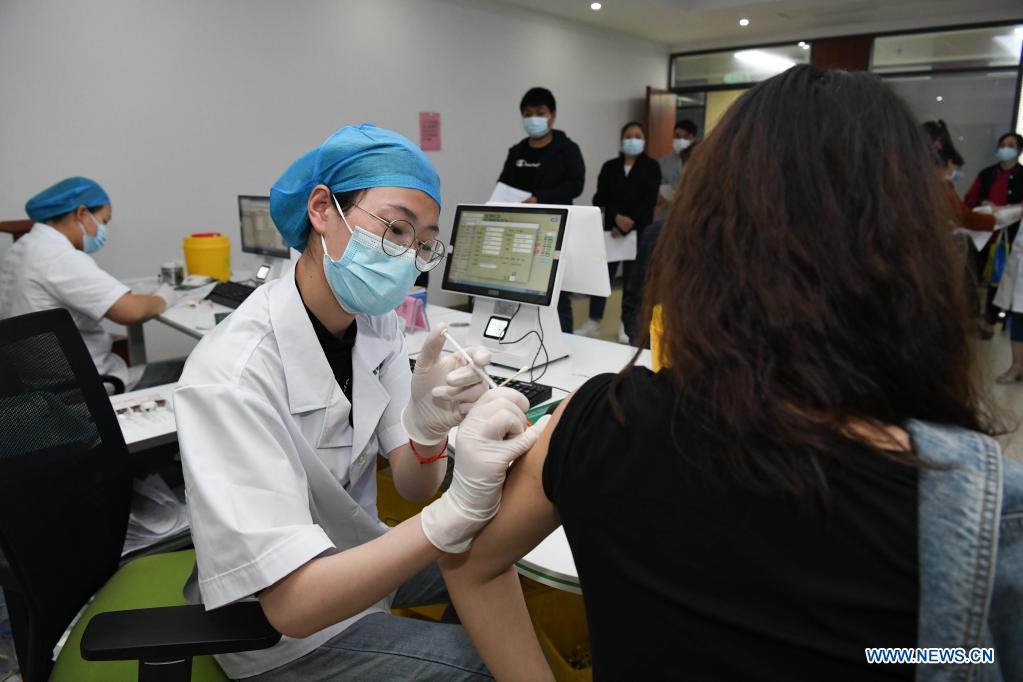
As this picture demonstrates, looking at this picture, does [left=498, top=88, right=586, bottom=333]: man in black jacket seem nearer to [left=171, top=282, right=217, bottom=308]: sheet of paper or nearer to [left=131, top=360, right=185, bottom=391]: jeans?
[left=171, top=282, right=217, bottom=308]: sheet of paper

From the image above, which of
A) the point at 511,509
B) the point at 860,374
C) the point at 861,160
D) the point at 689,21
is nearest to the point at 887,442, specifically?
the point at 860,374

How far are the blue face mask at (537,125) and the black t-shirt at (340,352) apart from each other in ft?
11.6

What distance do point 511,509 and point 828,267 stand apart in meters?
0.47

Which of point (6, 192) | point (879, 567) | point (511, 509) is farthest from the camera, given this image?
point (6, 192)

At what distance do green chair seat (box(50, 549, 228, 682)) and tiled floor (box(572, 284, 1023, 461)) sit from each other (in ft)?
3.70

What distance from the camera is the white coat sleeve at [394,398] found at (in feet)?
4.40

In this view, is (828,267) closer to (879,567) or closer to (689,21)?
(879,567)

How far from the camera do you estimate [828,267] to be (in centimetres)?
61

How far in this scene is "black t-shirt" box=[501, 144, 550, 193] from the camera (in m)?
4.53

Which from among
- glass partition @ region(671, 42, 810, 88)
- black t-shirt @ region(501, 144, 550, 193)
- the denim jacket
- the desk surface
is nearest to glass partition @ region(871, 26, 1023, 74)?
glass partition @ region(671, 42, 810, 88)

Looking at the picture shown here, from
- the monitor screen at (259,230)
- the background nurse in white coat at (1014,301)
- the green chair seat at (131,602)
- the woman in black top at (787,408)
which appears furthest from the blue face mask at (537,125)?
the woman in black top at (787,408)

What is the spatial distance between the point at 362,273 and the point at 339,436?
0.95ft

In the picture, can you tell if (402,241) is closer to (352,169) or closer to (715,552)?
(352,169)

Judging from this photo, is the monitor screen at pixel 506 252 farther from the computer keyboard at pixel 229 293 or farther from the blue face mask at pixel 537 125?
the blue face mask at pixel 537 125
